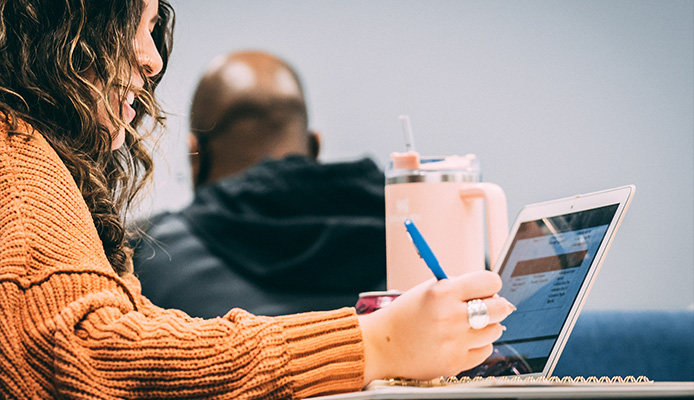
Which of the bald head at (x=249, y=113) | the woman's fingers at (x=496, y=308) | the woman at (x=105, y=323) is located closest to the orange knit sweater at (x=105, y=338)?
the woman at (x=105, y=323)

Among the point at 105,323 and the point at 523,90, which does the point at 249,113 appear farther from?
the point at 105,323

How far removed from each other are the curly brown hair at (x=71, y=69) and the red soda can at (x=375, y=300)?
28cm

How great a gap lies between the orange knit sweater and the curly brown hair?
4.7 inches

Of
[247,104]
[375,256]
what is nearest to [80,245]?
[375,256]

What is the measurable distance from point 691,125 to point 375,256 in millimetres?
1411

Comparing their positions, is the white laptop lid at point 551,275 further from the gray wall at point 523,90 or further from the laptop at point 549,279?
the gray wall at point 523,90

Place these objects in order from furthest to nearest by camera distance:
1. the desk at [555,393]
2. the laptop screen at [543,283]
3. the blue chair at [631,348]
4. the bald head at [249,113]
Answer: the bald head at [249,113], the blue chair at [631,348], the laptop screen at [543,283], the desk at [555,393]

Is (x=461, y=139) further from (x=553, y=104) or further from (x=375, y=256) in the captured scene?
(x=375, y=256)

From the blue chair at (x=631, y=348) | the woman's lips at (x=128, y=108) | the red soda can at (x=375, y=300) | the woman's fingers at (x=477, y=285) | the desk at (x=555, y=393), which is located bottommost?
the blue chair at (x=631, y=348)

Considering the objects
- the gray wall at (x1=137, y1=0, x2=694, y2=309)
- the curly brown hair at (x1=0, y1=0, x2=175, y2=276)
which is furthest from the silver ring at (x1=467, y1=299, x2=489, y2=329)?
the gray wall at (x1=137, y1=0, x2=694, y2=309)

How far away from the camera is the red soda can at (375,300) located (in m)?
0.67

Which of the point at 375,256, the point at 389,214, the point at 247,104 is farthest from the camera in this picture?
the point at 247,104

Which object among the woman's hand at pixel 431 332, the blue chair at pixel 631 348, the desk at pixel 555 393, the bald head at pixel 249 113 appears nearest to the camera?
the desk at pixel 555 393

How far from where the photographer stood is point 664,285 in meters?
2.36
